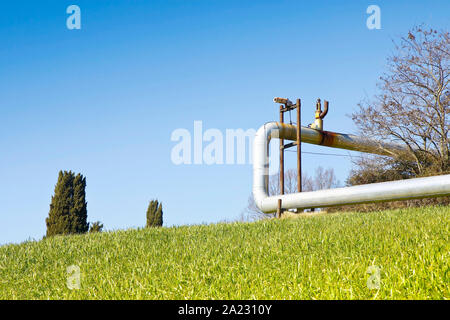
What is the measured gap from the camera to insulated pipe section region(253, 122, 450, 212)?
1049cm

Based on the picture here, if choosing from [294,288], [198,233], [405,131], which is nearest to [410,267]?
[294,288]

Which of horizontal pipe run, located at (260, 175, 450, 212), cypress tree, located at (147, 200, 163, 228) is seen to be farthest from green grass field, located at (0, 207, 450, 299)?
cypress tree, located at (147, 200, 163, 228)

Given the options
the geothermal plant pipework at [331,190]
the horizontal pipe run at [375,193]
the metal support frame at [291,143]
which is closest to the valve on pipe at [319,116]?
the geothermal plant pipework at [331,190]

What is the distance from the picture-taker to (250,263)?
229 inches

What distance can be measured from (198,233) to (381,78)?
10261 millimetres

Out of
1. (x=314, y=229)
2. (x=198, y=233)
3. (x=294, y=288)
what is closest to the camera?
(x=294, y=288)

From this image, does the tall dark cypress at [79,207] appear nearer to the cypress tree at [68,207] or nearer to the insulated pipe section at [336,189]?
the cypress tree at [68,207]

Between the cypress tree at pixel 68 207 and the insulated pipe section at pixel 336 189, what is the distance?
11.7 meters

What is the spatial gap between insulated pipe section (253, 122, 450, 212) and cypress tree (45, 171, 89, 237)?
11.7 m

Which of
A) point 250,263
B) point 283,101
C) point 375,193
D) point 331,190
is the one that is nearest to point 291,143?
point 283,101

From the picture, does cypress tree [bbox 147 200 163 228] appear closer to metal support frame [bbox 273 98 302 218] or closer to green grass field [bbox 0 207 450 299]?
metal support frame [bbox 273 98 302 218]

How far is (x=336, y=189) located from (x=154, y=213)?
1589 centimetres
